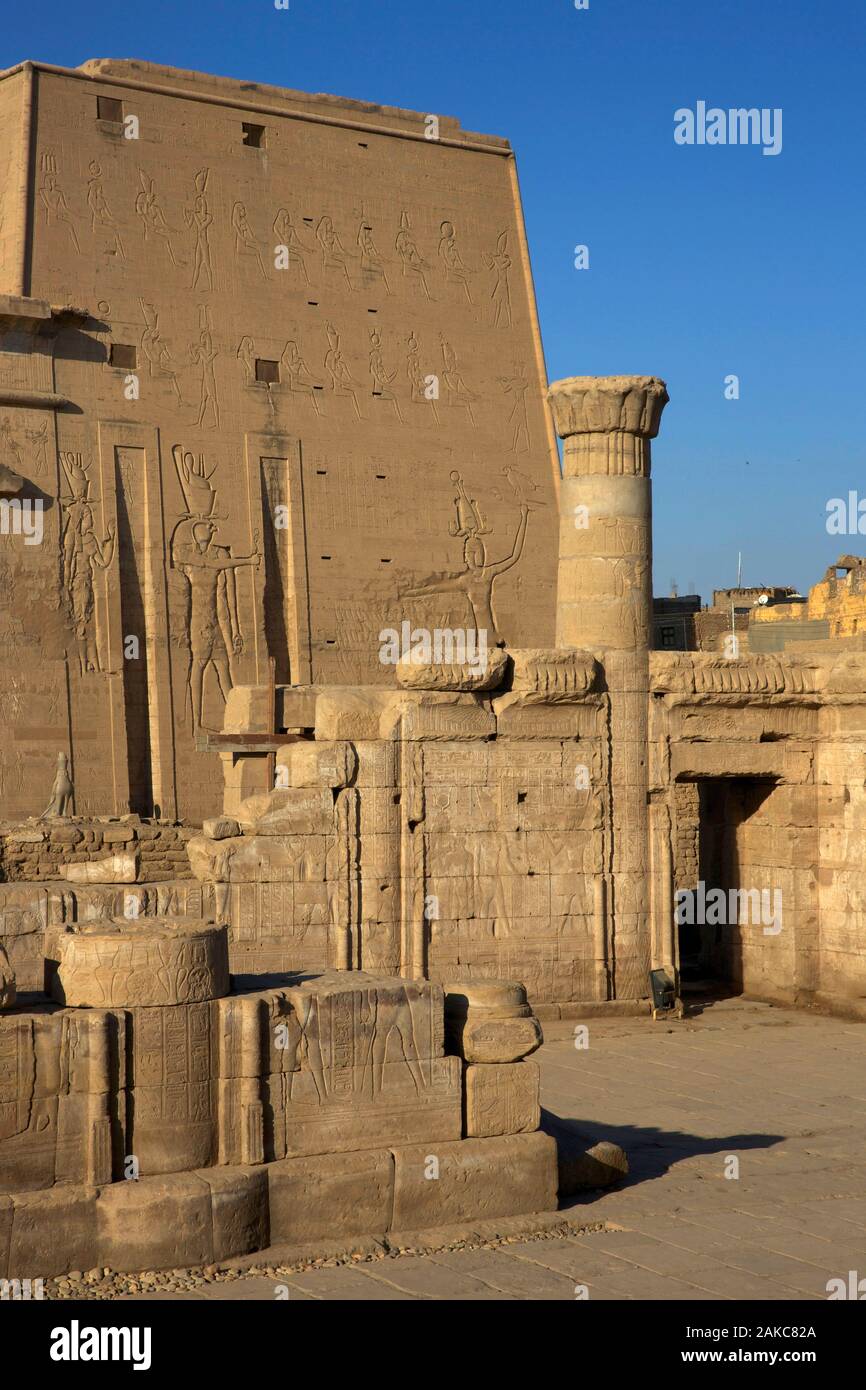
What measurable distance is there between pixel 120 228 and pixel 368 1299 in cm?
1949

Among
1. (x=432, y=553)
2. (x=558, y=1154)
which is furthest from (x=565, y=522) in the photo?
(x=432, y=553)

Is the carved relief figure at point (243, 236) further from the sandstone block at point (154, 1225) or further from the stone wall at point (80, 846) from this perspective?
the sandstone block at point (154, 1225)

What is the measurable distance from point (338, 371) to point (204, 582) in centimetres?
408

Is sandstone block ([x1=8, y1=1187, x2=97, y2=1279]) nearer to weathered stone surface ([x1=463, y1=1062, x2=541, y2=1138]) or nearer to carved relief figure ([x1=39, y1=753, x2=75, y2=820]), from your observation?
weathered stone surface ([x1=463, y1=1062, x2=541, y2=1138])

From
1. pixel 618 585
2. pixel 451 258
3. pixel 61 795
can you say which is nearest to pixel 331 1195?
pixel 618 585

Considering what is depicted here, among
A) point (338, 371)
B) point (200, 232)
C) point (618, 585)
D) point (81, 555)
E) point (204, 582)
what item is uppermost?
point (200, 232)

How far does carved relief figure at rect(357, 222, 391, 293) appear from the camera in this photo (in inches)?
998

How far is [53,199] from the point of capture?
2262 cm

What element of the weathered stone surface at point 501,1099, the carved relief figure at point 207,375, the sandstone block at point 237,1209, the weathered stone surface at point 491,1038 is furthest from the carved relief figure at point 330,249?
the sandstone block at point 237,1209

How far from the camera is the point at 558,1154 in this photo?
8117 mm

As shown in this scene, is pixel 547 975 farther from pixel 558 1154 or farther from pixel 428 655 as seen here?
pixel 558 1154

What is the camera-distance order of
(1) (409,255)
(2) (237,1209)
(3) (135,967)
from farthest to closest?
(1) (409,255), (3) (135,967), (2) (237,1209)

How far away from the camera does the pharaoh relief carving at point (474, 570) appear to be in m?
25.7

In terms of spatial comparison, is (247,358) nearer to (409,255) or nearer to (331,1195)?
(409,255)
